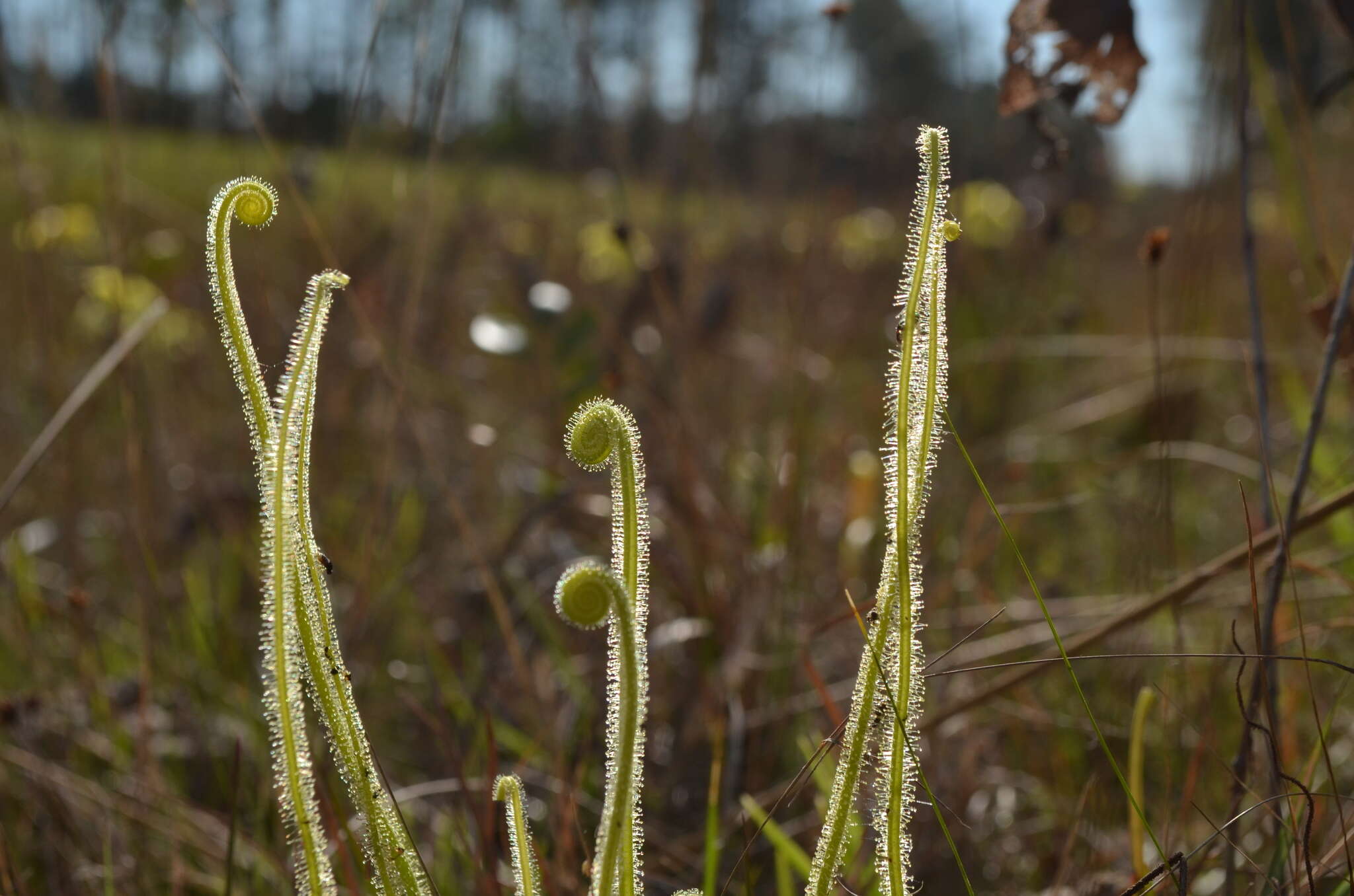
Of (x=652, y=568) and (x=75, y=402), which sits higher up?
(x=75, y=402)

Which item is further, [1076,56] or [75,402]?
[75,402]

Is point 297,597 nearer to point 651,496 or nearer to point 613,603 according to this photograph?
point 613,603

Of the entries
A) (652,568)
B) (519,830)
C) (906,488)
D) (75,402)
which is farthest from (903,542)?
(652,568)

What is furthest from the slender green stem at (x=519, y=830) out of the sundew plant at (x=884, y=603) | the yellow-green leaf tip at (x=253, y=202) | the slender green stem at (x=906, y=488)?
the yellow-green leaf tip at (x=253, y=202)

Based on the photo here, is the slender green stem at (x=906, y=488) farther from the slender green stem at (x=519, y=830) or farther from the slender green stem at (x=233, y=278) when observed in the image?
the slender green stem at (x=233, y=278)

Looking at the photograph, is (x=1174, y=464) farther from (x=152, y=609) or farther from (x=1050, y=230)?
(x=152, y=609)

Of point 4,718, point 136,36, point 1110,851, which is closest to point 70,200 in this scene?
point 136,36

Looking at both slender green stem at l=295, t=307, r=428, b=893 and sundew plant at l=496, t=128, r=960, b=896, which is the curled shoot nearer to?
sundew plant at l=496, t=128, r=960, b=896
